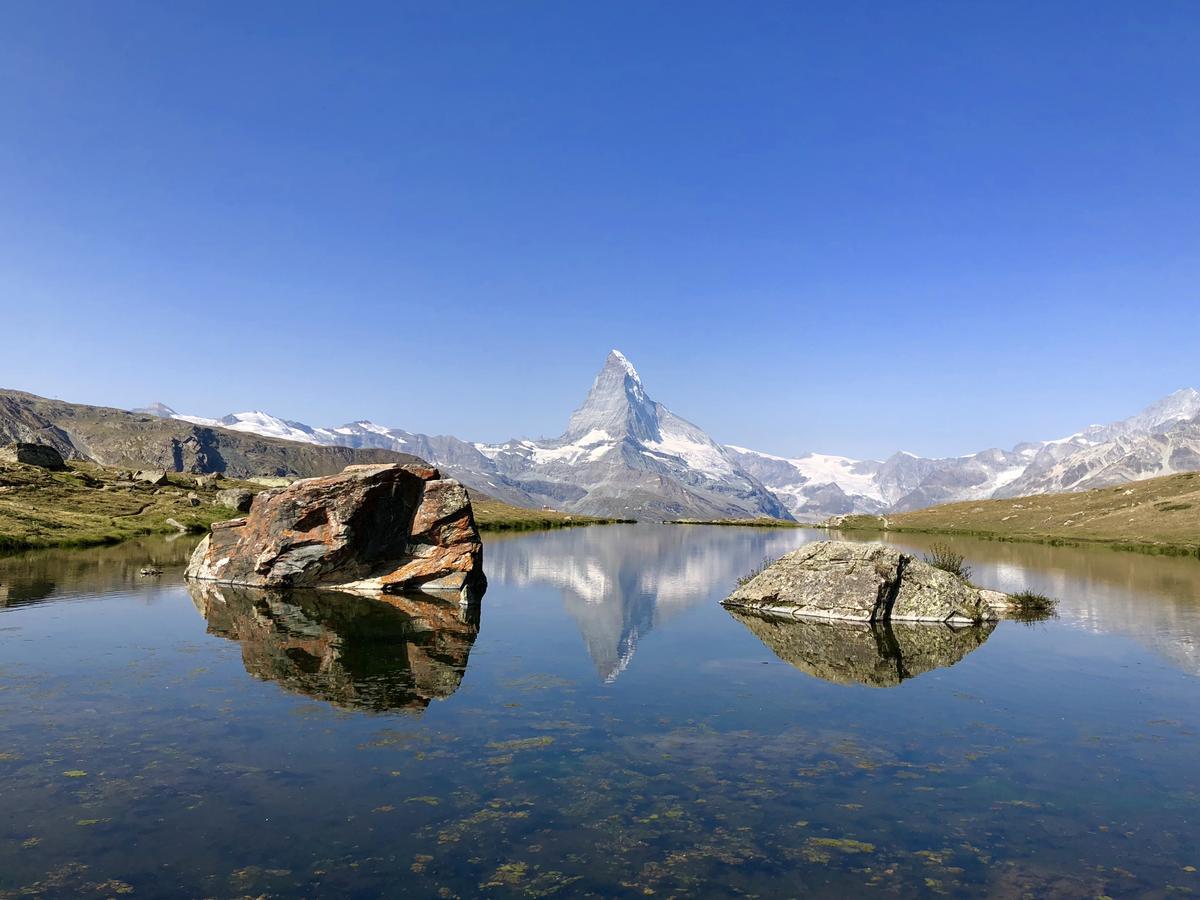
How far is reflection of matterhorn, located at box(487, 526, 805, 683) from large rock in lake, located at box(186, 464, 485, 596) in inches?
380

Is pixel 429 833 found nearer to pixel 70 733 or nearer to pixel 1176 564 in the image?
pixel 70 733

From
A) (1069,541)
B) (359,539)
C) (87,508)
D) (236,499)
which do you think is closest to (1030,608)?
(359,539)

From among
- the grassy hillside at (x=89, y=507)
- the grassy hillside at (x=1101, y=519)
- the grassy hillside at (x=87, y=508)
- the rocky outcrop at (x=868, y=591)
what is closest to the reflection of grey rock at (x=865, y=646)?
the rocky outcrop at (x=868, y=591)

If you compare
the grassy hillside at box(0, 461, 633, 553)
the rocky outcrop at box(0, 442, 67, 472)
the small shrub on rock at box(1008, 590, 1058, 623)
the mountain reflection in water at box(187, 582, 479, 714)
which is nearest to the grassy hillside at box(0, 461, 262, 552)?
the grassy hillside at box(0, 461, 633, 553)

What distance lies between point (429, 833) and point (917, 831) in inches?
400

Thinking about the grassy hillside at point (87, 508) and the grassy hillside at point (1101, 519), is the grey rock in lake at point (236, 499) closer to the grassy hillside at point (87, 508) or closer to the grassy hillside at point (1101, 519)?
the grassy hillside at point (87, 508)

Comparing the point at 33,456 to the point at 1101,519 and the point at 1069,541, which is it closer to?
the point at 1069,541

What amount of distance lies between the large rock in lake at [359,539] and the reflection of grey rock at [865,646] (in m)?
22.1

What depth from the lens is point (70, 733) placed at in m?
20.5

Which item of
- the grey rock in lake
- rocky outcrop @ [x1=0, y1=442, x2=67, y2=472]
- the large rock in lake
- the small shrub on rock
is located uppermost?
rocky outcrop @ [x1=0, y1=442, x2=67, y2=472]

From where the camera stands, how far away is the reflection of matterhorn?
40.2 m

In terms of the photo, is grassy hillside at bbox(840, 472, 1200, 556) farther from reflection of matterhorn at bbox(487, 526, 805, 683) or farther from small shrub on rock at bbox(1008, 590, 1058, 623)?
small shrub on rock at bbox(1008, 590, 1058, 623)

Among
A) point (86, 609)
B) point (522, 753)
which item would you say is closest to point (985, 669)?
point (522, 753)

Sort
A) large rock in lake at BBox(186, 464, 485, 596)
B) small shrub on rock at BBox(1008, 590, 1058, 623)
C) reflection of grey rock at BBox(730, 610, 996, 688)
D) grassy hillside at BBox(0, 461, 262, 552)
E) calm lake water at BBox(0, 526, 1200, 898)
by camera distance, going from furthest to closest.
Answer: grassy hillside at BBox(0, 461, 262, 552)
large rock in lake at BBox(186, 464, 485, 596)
small shrub on rock at BBox(1008, 590, 1058, 623)
reflection of grey rock at BBox(730, 610, 996, 688)
calm lake water at BBox(0, 526, 1200, 898)
